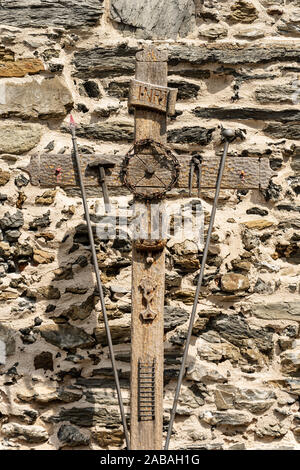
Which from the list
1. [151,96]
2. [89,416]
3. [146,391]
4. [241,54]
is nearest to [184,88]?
[241,54]

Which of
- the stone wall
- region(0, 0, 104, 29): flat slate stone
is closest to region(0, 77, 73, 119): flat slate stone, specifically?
the stone wall

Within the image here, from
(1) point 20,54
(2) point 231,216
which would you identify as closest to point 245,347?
(2) point 231,216

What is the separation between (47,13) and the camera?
2879mm

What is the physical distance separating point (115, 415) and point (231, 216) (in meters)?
0.93

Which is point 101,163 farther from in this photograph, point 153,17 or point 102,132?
point 153,17

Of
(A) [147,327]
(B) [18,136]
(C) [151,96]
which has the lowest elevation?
(A) [147,327]

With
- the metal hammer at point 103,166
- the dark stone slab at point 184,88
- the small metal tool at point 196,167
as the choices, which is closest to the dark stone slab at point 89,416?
the metal hammer at point 103,166

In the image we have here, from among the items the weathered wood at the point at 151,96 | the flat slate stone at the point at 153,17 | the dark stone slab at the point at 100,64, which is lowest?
the weathered wood at the point at 151,96

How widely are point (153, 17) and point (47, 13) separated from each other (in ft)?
1.45

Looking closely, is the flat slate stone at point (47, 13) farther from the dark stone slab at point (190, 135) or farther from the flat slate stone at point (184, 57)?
the dark stone slab at point (190, 135)

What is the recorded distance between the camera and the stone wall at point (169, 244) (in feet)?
8.91

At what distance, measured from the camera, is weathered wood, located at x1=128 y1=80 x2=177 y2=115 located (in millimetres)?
2307

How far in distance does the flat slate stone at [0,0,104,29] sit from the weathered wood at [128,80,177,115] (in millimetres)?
718

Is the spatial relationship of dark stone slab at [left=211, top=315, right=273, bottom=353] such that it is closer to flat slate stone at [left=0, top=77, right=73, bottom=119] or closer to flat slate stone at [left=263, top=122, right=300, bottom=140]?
flat slate stone at [left=263, top=122, right=300, bottom=140]
